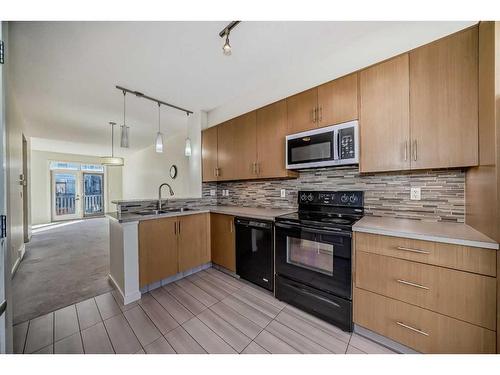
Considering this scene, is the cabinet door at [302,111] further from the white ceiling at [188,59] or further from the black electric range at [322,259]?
the black electric range at [322,259]

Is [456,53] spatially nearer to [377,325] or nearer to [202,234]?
[377,325]

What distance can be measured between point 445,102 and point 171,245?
9.26 feet

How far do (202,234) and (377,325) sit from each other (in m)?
2.02

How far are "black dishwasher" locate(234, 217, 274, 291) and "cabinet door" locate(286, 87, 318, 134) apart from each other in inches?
42.5

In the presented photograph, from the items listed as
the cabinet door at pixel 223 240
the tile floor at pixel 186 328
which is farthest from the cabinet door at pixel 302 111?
the tile floor at pixel 186 328

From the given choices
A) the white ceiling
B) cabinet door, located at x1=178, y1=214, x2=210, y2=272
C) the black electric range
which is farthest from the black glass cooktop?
the white ceiling

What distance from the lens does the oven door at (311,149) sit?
1822 millimetres

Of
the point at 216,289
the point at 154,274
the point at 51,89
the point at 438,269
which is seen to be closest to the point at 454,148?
the point at 438,269

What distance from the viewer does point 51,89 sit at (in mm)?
2469

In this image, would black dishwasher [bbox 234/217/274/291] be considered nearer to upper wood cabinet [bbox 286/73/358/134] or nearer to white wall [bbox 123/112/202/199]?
upper wood cabinet [bbox 286/73/358/134]

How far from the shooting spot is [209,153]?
10.2ft

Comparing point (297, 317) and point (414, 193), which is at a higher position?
point (414, 193)

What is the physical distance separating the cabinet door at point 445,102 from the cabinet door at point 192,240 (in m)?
2.32

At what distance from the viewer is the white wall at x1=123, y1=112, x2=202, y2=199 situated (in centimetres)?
329
